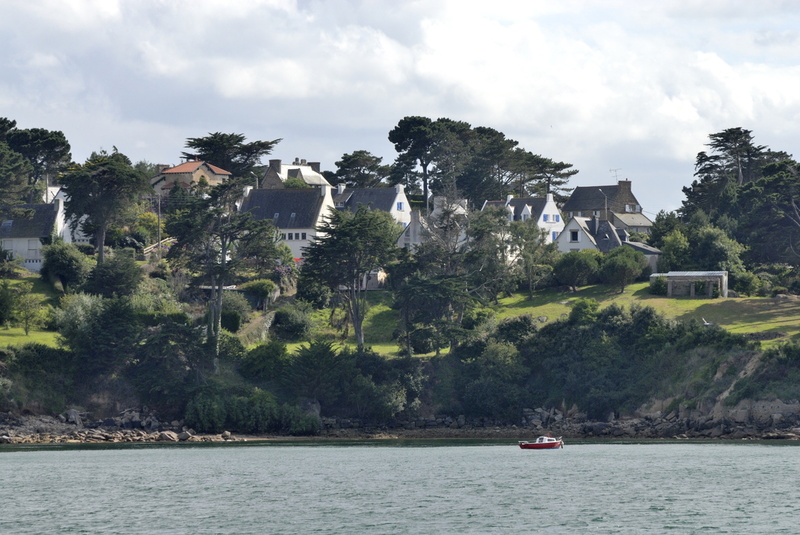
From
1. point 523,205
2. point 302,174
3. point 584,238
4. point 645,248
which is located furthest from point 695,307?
point 302,174

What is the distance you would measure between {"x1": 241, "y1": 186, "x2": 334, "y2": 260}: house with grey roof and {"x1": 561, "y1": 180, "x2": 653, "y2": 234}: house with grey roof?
32976 millimetres

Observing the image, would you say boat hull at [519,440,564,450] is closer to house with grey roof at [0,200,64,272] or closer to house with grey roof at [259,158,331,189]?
house with grey roof at [0,200,64,272]

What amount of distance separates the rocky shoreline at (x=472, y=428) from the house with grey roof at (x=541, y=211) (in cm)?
4343

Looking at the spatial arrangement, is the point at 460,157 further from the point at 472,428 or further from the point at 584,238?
the point at 472,428

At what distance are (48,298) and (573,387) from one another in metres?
44.2

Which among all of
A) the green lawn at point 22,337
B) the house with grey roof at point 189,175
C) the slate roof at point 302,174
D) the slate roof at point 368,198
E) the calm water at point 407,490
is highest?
the slate roof at point 302,174

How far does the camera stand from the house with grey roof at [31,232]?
112 metres

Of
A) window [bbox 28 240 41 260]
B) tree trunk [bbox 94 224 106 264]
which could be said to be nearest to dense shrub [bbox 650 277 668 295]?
tree trunk [bbox 94 224 106 264]

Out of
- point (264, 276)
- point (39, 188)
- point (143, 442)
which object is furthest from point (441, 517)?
point (39, 188)

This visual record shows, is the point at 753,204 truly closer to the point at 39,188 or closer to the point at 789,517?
the point at 789,517

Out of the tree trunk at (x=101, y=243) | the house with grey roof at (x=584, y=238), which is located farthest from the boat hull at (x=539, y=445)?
the house with grey roof at (x=584, y=238)

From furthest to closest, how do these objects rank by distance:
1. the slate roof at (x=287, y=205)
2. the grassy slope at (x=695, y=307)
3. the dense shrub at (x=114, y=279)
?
the slate roof at (x=287, y=205)
the dense shrub at (x=114, y=279)
the grassy slope at (x=695, y=307)

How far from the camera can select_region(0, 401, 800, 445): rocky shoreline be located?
252 ft

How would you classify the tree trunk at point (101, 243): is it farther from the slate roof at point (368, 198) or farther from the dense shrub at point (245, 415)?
the slate roof at point (368, 198)
